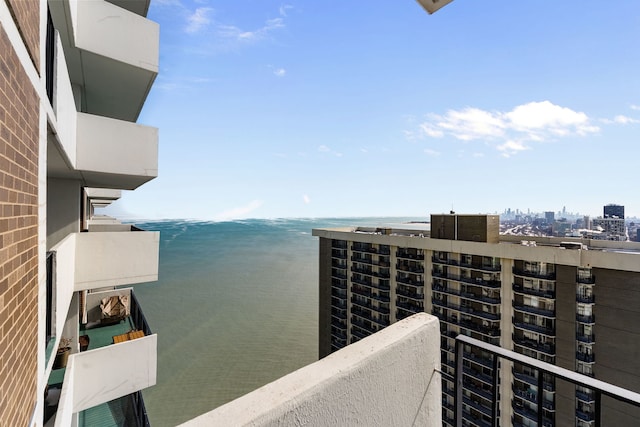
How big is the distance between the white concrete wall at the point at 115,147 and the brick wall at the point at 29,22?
238cm

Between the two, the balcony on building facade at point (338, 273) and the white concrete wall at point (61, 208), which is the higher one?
the white concrete wall at point (61, 208)

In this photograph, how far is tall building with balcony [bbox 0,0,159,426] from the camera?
154cm

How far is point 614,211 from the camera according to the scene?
3684cm

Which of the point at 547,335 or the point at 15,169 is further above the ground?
the point at 15,169

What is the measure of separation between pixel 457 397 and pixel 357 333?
2538 cm

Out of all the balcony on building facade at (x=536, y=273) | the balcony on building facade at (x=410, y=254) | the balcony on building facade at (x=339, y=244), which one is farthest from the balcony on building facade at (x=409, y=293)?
the balcony on building facade at (x=536, y=273)

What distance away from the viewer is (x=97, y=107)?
20.4 feet

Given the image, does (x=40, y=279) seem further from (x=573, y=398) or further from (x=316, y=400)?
(x=573, y=398)

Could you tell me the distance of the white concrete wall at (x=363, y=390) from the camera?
0.90 m

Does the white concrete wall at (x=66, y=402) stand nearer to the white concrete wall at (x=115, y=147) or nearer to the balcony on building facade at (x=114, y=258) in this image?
the balcony on building facade at (x=114, y=258)

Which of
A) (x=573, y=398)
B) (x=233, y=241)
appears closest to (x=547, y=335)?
(x=573, y=398)

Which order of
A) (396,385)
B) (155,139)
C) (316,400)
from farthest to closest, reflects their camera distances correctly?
(155,139)
(396,385)
(316,400)

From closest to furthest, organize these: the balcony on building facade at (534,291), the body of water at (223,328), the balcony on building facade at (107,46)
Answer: the balcony on building facade at (107,46) → the balcony on building facade at (534,291) → the body of water at (223,328)

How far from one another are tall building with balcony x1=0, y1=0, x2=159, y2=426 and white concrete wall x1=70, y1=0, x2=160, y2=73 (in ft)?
0.05
